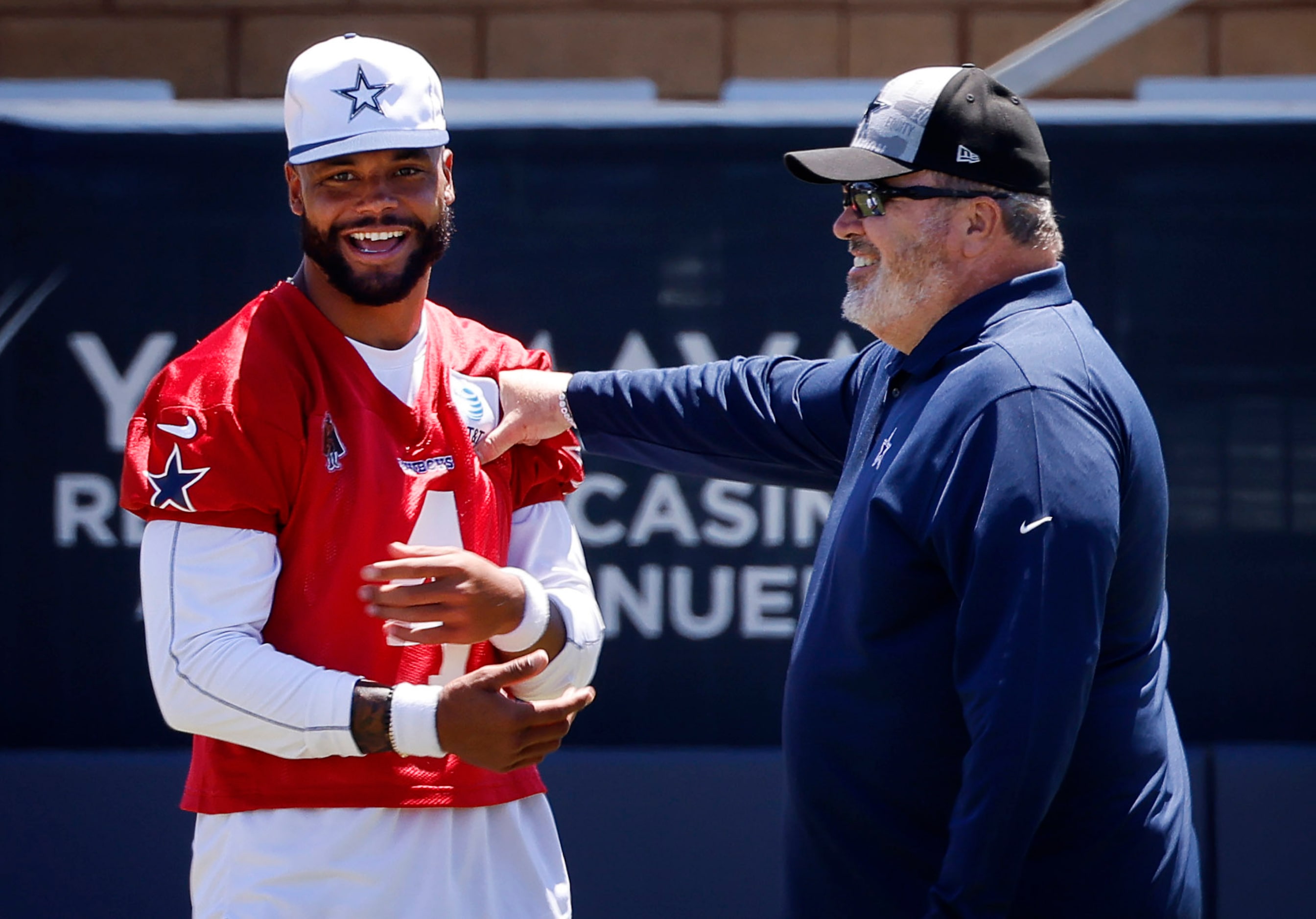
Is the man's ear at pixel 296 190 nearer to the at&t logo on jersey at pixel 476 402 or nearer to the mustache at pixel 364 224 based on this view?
the mustache at pixel 364 224

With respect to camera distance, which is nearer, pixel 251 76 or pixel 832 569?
pixel 832 569

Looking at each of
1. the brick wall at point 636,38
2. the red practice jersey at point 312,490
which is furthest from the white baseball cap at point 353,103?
the brick wall at point 636,38

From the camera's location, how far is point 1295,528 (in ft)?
12.2

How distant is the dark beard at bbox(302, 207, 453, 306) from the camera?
2184 mm

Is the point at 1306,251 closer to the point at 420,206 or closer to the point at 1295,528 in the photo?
the point at 1295,528

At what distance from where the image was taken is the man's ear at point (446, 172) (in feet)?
7.53

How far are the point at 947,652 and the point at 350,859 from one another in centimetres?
89

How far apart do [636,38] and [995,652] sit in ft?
14.5

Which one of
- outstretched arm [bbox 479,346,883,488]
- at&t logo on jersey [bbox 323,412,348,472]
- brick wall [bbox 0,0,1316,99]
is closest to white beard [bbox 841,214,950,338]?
outstretched arm [bbox 479,346,883,488]

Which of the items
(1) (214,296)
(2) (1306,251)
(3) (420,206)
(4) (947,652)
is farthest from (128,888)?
(2) (1306,251)

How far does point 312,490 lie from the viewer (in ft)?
6.75

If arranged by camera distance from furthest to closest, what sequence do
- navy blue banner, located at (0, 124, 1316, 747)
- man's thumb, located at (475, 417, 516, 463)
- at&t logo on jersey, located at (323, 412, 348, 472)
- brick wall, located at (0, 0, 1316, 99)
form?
brick wall, located at (0, 0, 1316, 99) → navy blue banner, located at (0, 124, 1316, 747) → man's thumb, located at (475, 417, 516, 463) → at&t logo on jersey, located at (323, 412, 348, 472)

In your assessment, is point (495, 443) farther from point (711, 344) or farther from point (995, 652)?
point (711, 344)

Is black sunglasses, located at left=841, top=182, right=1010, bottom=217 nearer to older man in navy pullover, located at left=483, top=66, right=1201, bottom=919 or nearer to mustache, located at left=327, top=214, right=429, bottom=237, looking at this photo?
older man in navy pullover, located at left=483, top=66, right=1201, bottom=919
